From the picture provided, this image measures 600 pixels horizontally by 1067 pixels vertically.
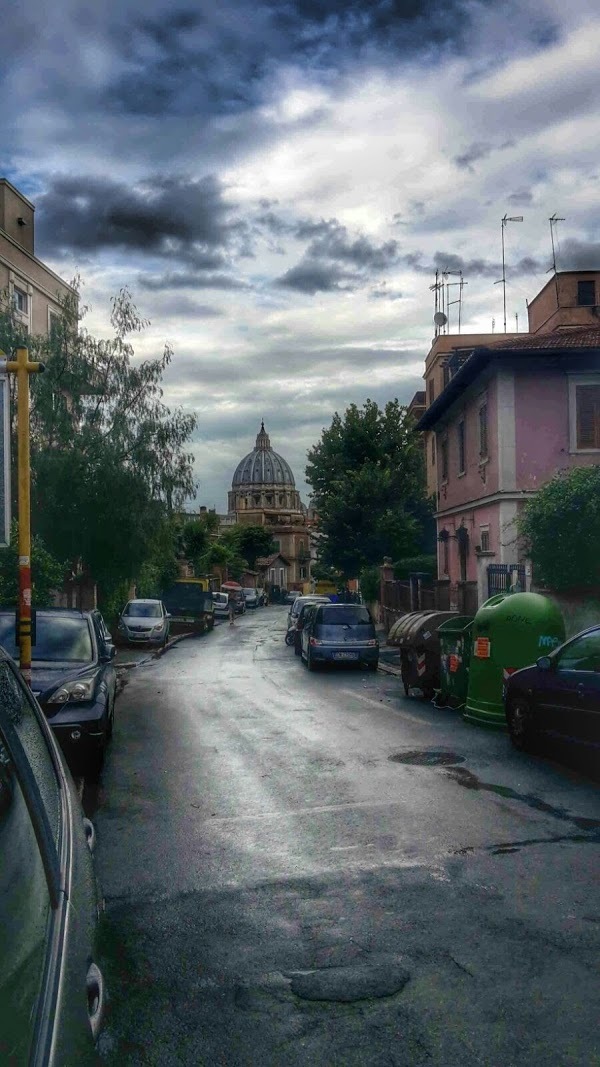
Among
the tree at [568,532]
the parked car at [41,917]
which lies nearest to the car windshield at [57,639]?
the parked car at [41,917]

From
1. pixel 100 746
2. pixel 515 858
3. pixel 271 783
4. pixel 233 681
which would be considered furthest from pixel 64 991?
pixel 233 681

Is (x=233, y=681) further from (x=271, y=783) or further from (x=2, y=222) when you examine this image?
(x=2, y=222)

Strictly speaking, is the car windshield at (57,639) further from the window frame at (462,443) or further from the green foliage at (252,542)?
the green foliage at (252,542)

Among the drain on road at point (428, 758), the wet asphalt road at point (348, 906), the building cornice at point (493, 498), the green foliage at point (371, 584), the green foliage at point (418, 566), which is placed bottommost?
the drain on road at point (428, 758)

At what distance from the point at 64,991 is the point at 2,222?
148ft

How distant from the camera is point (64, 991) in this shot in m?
2.08

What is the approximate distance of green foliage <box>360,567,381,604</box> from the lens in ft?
144

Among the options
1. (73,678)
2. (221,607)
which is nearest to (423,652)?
(73,678)

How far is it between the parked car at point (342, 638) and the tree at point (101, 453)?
7129mm

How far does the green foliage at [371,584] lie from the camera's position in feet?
144

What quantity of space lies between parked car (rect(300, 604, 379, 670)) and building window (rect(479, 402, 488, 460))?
5598mm

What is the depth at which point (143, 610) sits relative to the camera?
36156 mm

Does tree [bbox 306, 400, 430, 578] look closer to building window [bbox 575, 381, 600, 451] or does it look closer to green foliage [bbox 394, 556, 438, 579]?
green foliage [bbox 394, 556, 438, 579]

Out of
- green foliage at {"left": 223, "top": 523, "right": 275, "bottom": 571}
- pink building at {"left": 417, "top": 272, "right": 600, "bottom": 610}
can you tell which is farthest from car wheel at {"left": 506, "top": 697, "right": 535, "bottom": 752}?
green foliage at {"left": 223, "top": 523, "right": 275, "bottom": 571}
